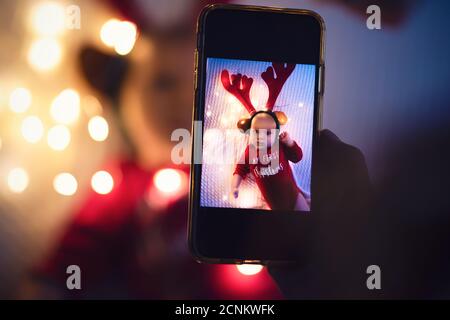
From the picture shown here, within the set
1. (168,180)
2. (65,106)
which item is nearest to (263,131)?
(168,180)

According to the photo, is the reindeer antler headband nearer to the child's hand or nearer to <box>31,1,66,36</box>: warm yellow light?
the child's hand

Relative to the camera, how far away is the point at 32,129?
2.15 ft

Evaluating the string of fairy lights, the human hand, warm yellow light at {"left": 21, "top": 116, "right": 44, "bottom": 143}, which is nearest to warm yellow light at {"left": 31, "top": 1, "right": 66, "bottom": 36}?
the string of fairy lights

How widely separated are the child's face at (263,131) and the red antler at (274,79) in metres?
0.01

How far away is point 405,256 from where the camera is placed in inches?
26.8

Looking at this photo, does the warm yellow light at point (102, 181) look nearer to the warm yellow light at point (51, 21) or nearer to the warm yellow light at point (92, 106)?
the warm yellow light at point (92, 106)

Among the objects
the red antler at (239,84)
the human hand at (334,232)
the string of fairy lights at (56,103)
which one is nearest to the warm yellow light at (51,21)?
the string of fairy lights at (56,103)

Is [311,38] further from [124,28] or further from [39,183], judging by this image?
[39,183]

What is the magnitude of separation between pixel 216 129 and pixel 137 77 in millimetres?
123

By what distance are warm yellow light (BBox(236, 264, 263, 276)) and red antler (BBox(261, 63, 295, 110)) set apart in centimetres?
20

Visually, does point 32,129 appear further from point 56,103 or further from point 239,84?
point 239,84

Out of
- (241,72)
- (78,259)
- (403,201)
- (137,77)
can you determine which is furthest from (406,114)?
(78,259)

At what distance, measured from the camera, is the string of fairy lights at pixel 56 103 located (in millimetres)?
653
